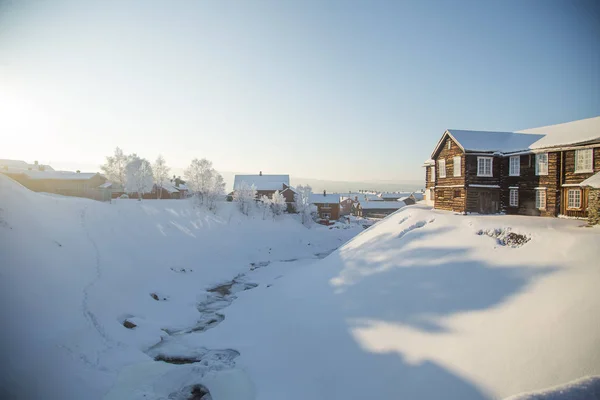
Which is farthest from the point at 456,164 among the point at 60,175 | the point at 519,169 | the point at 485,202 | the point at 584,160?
the point at 60,175

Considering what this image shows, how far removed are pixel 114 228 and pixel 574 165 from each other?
38.6 meters

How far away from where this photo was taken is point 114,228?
2803 centimetres

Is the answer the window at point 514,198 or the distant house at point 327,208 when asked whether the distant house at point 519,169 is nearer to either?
the window at point 514,198

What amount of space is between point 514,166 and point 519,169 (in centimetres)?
53

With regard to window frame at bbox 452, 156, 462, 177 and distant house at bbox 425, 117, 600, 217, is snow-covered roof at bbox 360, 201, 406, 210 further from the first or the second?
window frame at bbox 452, 156, 462, 177

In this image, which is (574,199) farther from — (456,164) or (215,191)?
(215,191)

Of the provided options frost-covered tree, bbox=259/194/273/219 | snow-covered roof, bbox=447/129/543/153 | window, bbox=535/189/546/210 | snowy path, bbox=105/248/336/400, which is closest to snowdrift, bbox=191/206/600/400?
snowy path, bbox=105/248/336/400

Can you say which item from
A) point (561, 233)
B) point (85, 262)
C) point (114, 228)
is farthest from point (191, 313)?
point (561, 233)

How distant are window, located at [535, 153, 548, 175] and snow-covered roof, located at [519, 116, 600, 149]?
2.41 ft

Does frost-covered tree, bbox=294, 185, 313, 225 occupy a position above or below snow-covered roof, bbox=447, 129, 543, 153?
below

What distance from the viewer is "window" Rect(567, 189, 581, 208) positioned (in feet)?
65.1

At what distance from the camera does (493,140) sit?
85.7ft

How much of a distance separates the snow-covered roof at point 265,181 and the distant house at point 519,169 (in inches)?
1820

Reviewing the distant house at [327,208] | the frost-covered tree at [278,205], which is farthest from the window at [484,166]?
the distant house at [327,208]
